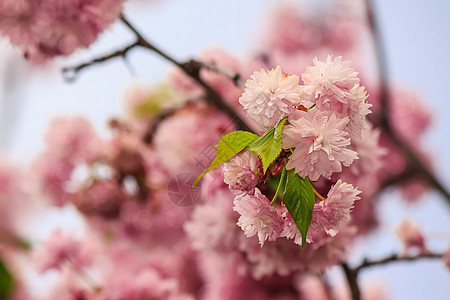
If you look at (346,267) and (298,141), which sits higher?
(298,141)

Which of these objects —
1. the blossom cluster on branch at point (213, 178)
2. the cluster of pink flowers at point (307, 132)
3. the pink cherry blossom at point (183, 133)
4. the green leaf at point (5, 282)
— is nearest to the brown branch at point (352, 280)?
the blossom cluster on branch at point (213, 178)

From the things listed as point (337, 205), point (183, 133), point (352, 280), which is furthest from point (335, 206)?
point (183, 133)

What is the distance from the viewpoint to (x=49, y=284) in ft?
2.65

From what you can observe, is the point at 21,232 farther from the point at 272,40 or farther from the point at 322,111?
the point at 322,111

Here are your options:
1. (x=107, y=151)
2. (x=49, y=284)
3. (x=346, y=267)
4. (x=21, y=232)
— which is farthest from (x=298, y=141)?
(x=21, y=232)

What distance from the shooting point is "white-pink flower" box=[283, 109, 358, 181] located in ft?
0.70

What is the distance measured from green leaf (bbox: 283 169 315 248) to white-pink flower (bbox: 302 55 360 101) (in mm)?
42

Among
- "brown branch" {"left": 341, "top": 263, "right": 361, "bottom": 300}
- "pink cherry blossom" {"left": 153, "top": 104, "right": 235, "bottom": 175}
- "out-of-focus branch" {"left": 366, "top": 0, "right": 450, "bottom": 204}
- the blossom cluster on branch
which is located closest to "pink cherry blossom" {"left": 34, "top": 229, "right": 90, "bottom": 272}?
the blossom cluster on branch

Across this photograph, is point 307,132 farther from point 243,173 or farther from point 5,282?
point 5,282

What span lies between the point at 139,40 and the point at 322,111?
0.21 metres

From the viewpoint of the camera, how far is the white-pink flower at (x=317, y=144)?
21cm

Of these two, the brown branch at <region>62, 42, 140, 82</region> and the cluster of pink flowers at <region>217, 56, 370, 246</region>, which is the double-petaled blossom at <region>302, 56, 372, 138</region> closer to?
the cluster of pink flowers at <region>217, 56, 370, 246</region>

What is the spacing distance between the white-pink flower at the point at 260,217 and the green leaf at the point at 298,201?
0.01 m

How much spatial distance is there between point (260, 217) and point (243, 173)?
1.0 inches
